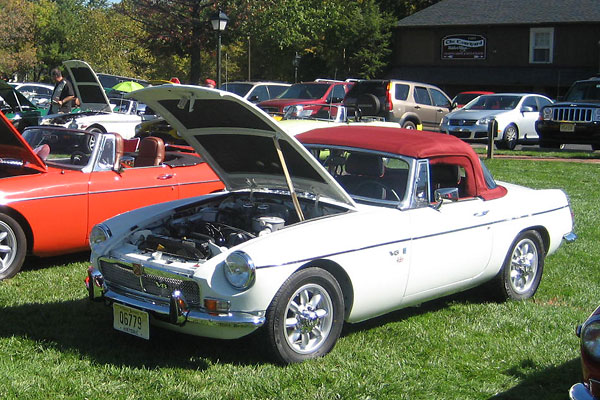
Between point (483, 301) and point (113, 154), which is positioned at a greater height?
point (113, 154)

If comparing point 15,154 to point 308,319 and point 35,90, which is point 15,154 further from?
point 35,90

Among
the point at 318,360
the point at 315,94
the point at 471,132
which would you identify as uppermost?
the point at 315,94

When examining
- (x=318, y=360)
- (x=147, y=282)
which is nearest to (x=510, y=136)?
(x=318, y=360)

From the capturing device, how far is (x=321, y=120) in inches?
522

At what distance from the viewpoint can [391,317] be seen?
232 inches

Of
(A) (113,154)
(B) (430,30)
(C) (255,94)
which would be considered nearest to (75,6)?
(B) (430,30)

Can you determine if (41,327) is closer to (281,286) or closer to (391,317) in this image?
(281,286)

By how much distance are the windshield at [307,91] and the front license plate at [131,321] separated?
1460cm

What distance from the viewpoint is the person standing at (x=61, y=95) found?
51.6 ft

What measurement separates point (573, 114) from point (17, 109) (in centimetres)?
1316

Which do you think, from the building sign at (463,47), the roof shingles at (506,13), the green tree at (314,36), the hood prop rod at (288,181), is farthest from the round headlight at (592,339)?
the building sign at (463,47)

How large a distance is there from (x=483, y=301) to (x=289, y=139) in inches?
100.0

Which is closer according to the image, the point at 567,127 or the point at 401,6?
the point at 567,127

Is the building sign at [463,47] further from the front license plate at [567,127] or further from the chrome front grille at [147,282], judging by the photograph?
the chrome front grille at [147,282]
